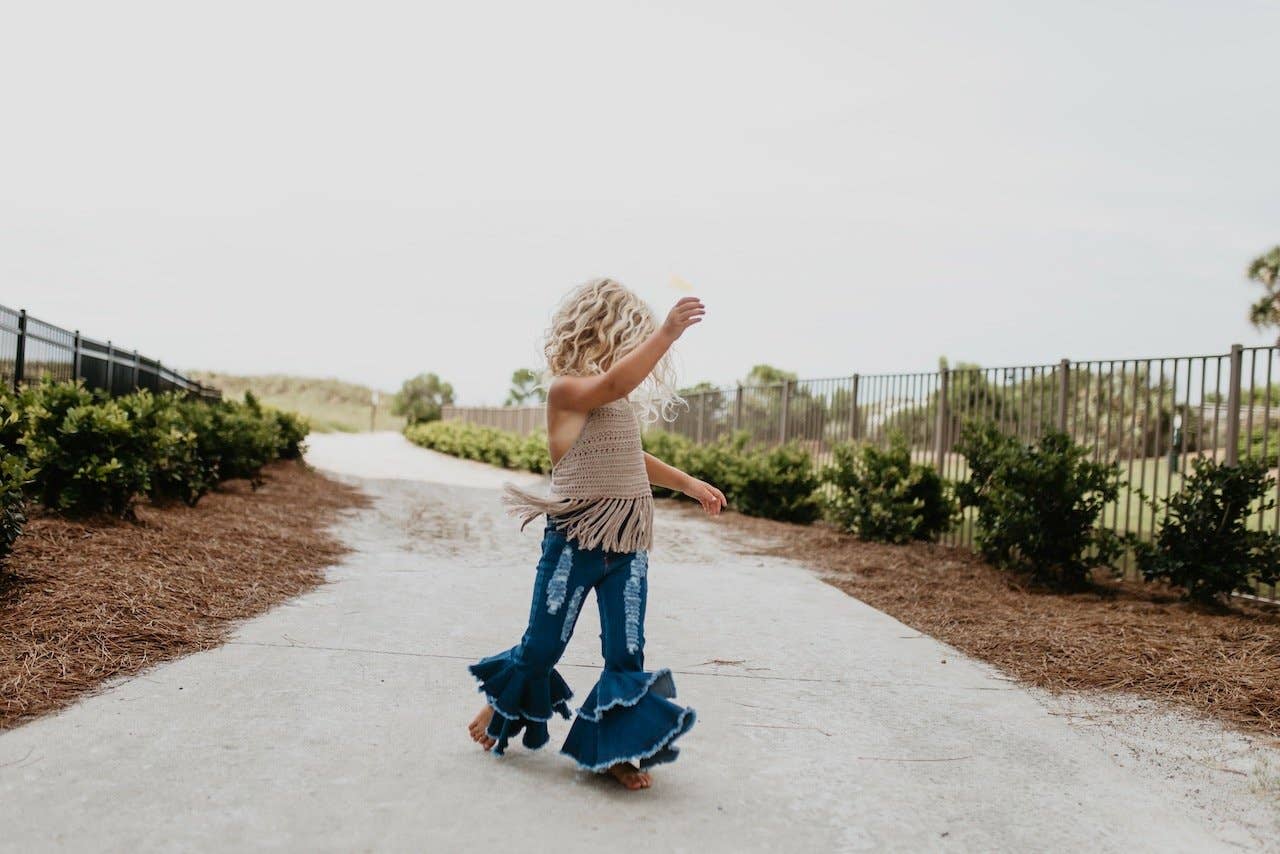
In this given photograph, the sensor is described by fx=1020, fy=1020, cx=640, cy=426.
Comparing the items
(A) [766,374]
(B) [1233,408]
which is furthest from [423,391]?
(B) [1233,408]

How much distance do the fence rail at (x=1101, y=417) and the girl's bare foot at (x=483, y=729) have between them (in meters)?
6.38

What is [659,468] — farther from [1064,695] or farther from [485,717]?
[1064,695]

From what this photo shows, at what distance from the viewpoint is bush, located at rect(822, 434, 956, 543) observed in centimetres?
1058

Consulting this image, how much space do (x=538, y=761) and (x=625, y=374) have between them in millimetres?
1371

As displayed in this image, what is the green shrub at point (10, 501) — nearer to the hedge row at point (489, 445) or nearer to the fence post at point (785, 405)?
the fence post at point (785, 405)

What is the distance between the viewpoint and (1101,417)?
30.2ft

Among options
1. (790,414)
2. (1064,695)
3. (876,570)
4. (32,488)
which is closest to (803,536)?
(876,570)

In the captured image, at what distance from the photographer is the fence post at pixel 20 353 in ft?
30.7

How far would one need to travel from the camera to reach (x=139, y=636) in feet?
16.0

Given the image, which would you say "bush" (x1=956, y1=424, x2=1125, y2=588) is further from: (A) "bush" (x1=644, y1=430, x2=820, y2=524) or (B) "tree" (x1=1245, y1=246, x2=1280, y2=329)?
(B) "tree" (x1=1245, y1=246, x2=1280, y2=329)

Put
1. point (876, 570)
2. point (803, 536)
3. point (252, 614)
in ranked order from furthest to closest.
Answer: point (803, 536) < point (876, 570) < point (252, 614)

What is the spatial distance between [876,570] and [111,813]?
7.07m

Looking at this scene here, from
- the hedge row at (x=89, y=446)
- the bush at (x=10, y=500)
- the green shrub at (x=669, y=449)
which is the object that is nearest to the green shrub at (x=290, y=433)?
the green shrub at (x=669, y=449)

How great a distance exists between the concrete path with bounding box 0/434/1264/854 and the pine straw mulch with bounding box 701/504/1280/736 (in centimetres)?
46
